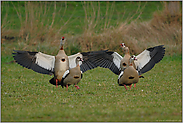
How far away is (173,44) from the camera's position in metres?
17.8

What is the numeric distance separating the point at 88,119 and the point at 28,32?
35.5 feet

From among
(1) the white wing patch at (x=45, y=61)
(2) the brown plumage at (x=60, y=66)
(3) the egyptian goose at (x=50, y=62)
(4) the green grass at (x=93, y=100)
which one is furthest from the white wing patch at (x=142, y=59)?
(1) the white wing patch at (x=45, y=61)

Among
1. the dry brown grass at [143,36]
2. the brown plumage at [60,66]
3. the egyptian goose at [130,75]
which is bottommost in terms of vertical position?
the egyptian goose at [130,75]

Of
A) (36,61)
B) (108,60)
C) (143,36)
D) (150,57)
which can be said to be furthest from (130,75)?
(143,36)

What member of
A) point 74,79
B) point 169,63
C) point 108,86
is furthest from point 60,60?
point 169,63

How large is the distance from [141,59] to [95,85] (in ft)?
6.28

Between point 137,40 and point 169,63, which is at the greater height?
point 137,40

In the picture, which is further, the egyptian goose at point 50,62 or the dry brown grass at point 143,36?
the dry brown grass at point 143,36

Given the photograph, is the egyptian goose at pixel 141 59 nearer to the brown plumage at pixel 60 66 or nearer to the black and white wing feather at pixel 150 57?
the black and white wing feather at pixel 150 57

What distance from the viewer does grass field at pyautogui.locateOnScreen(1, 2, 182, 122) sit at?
7.93m

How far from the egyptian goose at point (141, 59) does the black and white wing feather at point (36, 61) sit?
1617 millimetres

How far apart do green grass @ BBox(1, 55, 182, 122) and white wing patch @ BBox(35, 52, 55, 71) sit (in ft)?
2.47

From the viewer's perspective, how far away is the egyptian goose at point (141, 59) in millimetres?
10719

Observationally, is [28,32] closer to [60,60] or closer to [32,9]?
[32,9]
